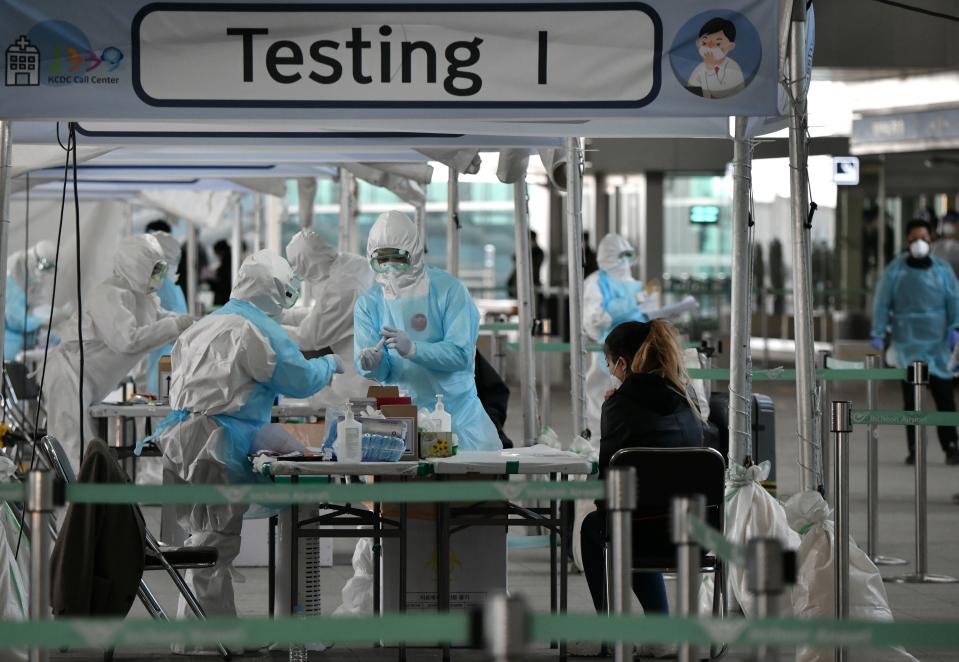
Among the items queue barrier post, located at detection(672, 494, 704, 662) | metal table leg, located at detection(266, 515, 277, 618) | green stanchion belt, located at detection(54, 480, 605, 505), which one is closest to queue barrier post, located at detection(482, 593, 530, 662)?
queue barrier post, located at detection(672, 494, 704, 662)

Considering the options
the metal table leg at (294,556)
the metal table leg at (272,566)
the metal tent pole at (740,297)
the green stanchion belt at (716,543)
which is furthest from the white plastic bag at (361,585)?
the green stanchion belt at (716,543)

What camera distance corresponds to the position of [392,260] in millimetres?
6824

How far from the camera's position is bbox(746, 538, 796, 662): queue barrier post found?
287cm

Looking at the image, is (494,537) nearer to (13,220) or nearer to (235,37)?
(235,37)

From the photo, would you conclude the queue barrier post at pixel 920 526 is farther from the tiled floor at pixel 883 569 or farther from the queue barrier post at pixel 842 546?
the queue barrier post at pixel 842 546

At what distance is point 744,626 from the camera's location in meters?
2.73

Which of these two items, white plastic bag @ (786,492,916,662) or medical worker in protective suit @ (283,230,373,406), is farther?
medical worker in protective suit @ (283,230,373,406)

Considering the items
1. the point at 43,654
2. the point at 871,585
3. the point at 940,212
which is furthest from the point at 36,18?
the point at 940,212

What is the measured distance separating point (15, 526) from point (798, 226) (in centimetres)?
307

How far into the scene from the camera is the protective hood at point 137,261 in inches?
376

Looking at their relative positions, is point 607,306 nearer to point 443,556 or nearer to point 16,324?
point 16,324

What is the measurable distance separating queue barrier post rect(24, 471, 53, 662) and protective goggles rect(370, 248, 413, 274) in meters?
3.34

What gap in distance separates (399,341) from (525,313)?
2.17 m

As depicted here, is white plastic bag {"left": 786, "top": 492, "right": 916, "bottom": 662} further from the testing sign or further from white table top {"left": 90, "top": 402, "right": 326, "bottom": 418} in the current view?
white table top {"left": 90, "top": 402, "right": 326, "bottom": 418}
